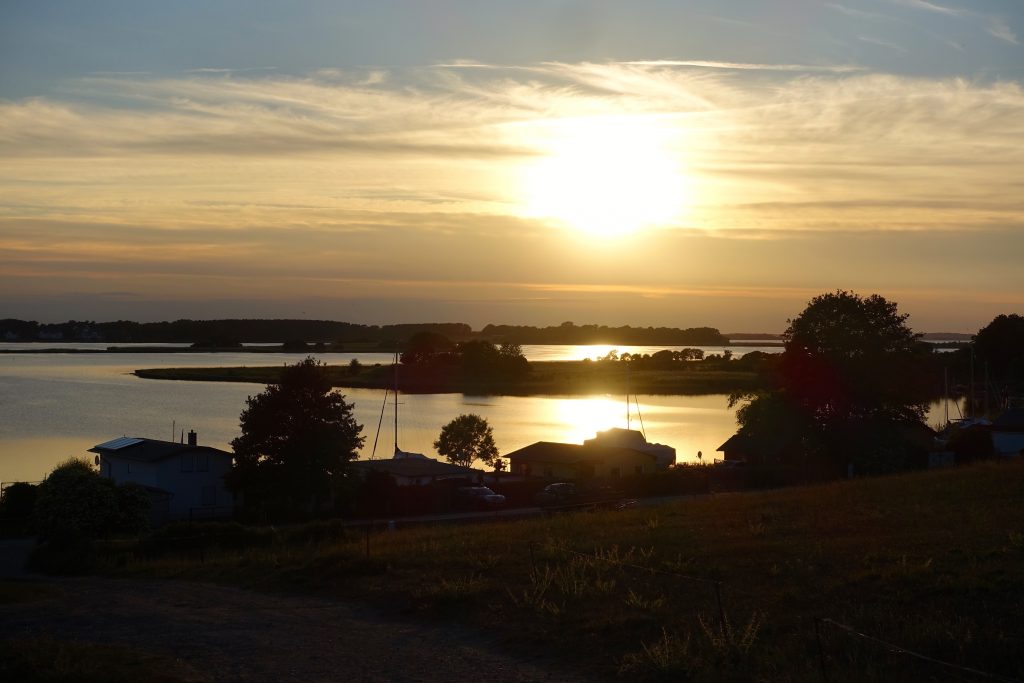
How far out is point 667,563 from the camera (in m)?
17.2

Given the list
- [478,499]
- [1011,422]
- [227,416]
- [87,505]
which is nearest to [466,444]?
[478,499]

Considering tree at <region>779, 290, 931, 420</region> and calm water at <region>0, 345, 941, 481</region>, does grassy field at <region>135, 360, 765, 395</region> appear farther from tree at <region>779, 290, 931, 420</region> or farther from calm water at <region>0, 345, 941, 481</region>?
tree at <region>779, 290, 931, 420</region>

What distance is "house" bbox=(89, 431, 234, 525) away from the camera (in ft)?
142

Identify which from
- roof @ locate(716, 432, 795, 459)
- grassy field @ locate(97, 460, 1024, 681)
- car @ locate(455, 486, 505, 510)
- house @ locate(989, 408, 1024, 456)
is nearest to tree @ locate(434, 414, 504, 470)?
roof @ locate(716, 432, 795, 459)

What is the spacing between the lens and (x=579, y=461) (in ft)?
173

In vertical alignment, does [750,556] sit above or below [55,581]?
above

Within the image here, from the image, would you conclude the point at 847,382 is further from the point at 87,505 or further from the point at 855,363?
the point at 87,505

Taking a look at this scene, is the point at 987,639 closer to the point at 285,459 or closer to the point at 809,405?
the point at 285,459

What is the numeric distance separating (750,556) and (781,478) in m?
30.9

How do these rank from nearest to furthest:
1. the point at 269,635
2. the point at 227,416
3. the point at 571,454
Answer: the point at 269,635 → the point at 571,454 → the point at 227,416

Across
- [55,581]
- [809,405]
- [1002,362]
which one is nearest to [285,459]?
[55,581]

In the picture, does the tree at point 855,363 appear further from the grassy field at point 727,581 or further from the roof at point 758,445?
the grassy field at point 727,581

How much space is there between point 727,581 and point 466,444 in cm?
4375

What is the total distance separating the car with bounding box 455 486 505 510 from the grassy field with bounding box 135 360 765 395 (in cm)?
9860
